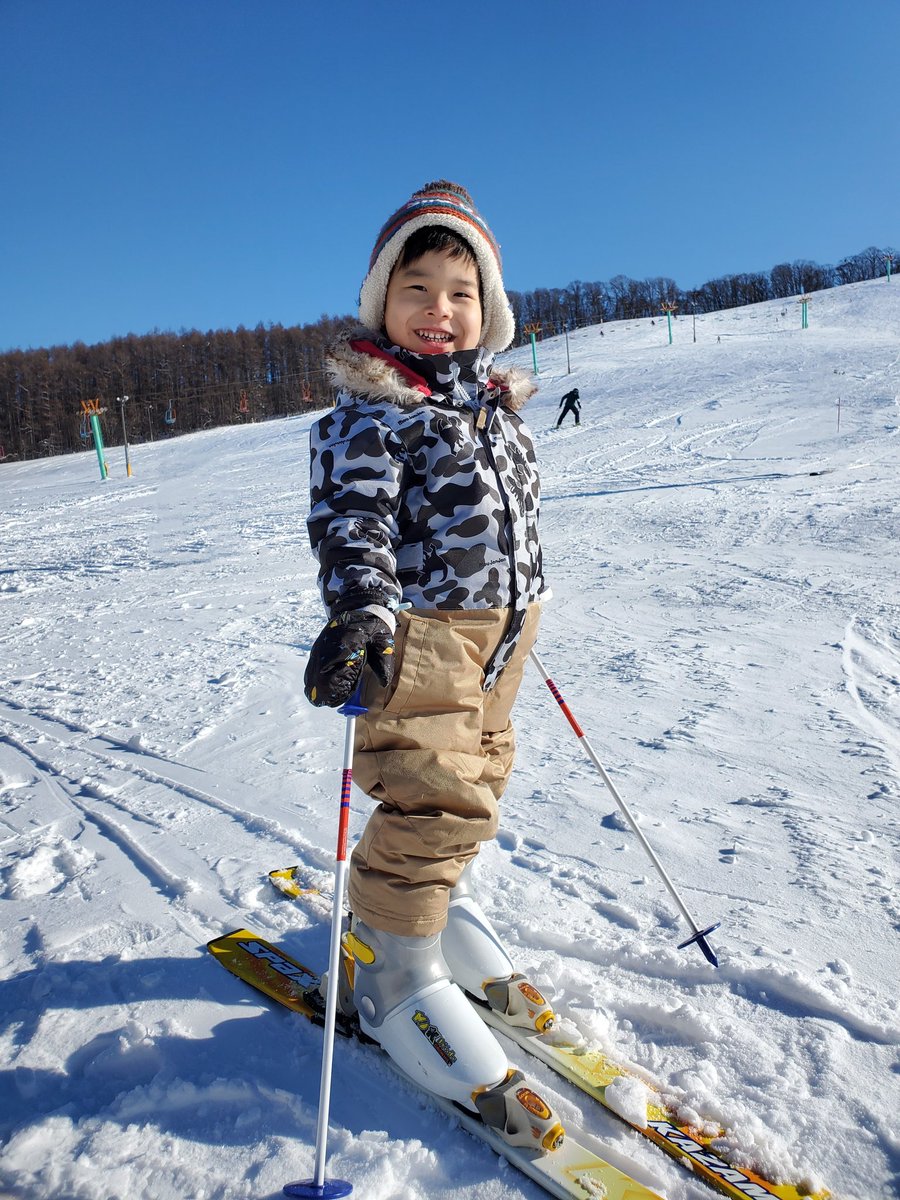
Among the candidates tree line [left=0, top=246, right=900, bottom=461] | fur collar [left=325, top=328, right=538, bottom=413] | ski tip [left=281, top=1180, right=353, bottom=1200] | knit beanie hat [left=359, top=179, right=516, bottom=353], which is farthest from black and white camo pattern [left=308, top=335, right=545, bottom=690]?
tree line [left=0, top=246, right=900, bottom=461]

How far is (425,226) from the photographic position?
5.57 feet

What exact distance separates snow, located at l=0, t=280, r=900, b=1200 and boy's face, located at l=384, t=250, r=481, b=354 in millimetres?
1443

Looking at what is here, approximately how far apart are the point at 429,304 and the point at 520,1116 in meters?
1.61

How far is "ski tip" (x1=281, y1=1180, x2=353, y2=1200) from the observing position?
3.91 ft

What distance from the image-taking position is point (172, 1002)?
66.6 inches

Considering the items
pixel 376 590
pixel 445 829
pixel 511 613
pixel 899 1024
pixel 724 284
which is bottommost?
pixel 899 1024

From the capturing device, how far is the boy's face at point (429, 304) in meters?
1.69

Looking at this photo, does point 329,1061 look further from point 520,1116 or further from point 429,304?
point 429,304

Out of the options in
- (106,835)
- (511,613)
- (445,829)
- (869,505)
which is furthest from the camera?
(869,505)

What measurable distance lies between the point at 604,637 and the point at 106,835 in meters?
2.96

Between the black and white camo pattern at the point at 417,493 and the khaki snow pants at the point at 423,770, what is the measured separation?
0.24ft

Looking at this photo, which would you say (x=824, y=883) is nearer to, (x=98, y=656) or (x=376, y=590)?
(x=376, y=590)

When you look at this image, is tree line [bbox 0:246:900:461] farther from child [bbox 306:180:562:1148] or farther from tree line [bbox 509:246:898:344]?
child [bbox 306:180:562:1148]

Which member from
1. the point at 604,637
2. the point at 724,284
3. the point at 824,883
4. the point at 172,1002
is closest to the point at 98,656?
the point at 604,637
